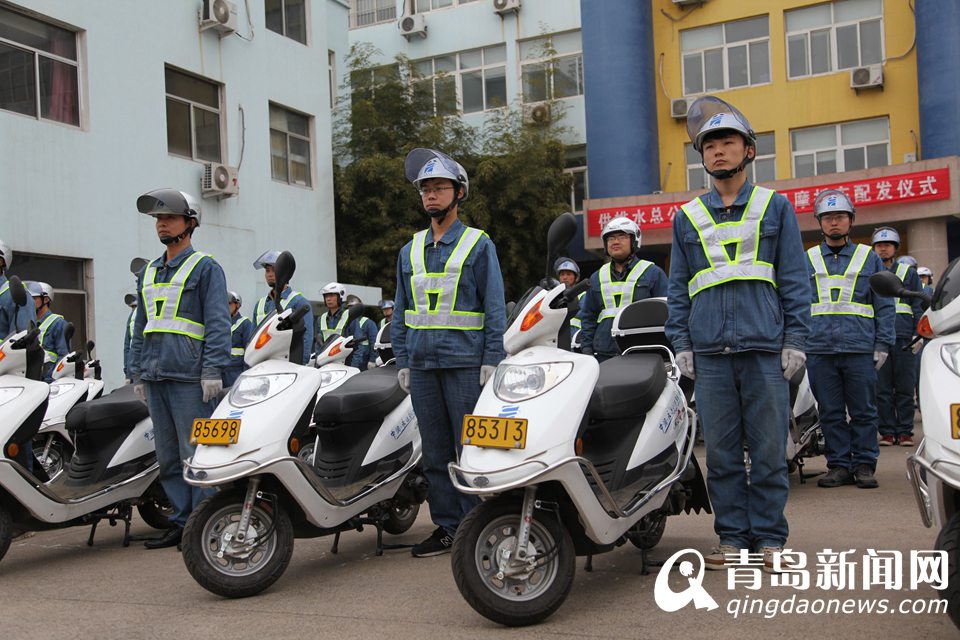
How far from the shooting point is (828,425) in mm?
8195

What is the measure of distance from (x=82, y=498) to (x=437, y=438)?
228cm

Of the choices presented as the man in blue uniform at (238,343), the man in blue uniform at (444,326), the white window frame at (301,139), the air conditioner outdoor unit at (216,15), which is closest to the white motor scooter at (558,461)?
the man in blue uniform at (444,326)

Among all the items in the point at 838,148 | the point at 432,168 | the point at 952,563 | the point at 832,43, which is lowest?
the point at 952,563

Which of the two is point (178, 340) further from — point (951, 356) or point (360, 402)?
point (951, 356)

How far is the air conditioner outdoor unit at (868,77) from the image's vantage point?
82.1 feet

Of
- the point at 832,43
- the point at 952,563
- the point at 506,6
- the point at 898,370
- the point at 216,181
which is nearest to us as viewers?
the point at 952,563

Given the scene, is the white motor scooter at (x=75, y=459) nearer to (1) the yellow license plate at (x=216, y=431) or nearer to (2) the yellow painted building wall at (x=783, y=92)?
(1) the yellow license plate at (x=216, y=431)

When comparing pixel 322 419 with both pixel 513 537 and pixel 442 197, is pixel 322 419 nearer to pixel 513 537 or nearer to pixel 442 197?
pixel 442 197

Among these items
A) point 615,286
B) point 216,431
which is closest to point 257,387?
point 216,431

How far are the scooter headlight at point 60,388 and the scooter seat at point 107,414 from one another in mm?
2506

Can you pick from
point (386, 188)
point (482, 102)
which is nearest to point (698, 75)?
point (482, 102)

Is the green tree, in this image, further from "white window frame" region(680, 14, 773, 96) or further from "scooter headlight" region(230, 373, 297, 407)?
"scooter headlight" region(230, 373, 297, 407)

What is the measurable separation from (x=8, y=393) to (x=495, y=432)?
141 inches

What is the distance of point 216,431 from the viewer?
5.44 metres
